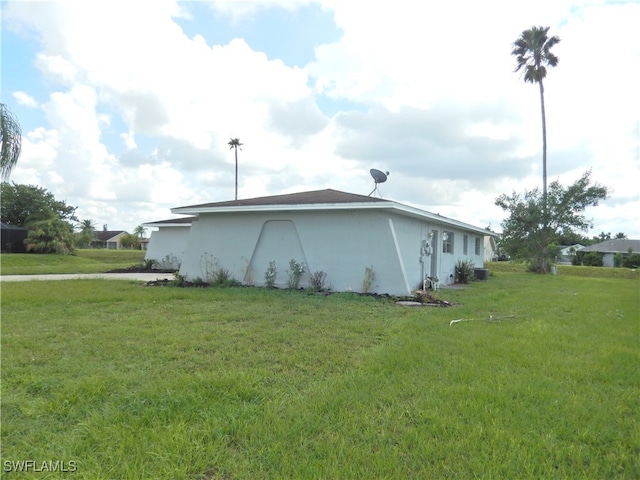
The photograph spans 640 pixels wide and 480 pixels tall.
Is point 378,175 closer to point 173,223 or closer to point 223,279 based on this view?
point 223,279

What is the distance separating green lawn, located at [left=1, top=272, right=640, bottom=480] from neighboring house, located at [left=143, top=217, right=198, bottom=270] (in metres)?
12.3

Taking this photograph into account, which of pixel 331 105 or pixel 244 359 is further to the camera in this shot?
pixel 331 105

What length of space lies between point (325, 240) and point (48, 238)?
24.8m

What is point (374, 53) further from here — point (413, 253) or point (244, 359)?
point (244, 359)

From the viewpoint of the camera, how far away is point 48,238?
26078 mm

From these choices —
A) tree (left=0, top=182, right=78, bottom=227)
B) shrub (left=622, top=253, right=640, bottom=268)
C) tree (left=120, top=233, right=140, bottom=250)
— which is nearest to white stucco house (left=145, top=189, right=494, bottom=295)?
shrub (left=622, top=253, right=640, bottom=268)

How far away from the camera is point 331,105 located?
43.1ft

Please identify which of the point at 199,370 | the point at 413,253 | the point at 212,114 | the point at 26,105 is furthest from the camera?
the point at 212,114

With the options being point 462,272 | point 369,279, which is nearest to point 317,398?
point 369,279

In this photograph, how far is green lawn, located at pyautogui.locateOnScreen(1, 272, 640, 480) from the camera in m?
2.21

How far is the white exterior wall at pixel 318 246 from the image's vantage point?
955 cm

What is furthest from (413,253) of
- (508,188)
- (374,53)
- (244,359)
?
(508,188)

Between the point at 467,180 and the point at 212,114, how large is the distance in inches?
531

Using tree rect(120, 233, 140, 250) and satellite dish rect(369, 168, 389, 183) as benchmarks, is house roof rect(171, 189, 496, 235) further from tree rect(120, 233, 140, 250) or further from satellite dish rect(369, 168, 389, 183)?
tree rect(120, 233, 140, 250)
